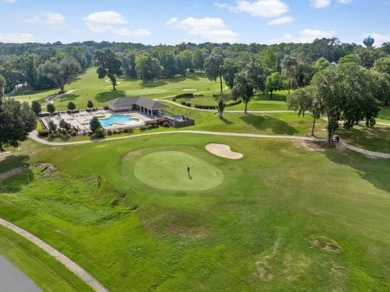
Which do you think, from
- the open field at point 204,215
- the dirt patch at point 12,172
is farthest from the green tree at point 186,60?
the dirt patch at point 12,172

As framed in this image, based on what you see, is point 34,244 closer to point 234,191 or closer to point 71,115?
point 234,191

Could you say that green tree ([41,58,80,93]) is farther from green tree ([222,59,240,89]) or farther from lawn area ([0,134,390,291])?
lawn area ([0,134,390,291])

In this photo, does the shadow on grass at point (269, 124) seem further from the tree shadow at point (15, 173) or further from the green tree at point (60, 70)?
the green tree at point (60, 70)

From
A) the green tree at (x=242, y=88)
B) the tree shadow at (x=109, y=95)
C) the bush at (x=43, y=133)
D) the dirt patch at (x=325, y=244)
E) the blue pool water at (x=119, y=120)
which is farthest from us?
the tree shadow at (x=109, y=95)

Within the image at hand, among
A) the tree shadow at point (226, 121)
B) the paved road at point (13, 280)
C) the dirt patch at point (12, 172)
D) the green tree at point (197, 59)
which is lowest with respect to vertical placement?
the paved road at point (13, 280)

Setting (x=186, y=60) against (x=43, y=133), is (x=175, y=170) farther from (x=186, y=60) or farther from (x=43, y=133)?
(x=186, y=60)

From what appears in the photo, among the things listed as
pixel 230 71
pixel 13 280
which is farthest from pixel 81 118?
pixel 13 280

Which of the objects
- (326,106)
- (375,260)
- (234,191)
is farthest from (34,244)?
(326,106)
